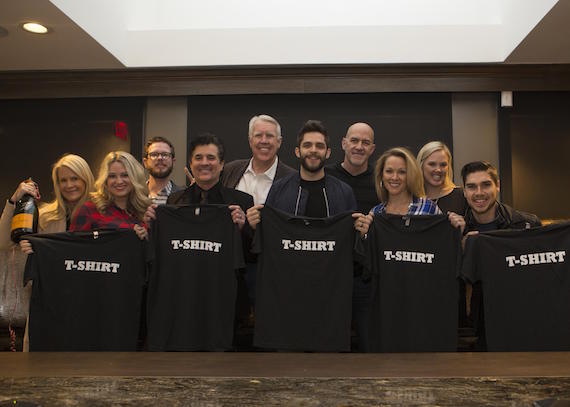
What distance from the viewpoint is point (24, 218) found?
3582 millimetres

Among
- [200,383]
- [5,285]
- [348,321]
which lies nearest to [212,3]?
[5,285]

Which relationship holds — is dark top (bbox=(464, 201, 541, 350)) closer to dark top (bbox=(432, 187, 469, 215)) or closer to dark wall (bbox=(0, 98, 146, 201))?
dark top (bbox=(432, 187, 469, 215))

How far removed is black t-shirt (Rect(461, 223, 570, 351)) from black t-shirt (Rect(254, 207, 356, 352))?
2.38ft

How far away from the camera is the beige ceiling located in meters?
4.58

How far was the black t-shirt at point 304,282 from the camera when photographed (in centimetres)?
332

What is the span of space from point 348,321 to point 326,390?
1399 mm

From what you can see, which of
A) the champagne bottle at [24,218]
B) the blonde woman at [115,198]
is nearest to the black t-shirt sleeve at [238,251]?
the blonde woman at [115,198]

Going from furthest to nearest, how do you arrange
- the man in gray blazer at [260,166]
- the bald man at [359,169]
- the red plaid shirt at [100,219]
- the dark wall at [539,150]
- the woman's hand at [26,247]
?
the dark wall at [539,150] → the bald man at [359,169] → the man in gray blazer at [260,166] → the red plaid shirt at [100,219] → the woman's hand at [26,247]

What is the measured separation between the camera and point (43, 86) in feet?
20.6

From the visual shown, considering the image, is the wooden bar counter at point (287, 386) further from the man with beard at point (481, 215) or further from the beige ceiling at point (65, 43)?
the beige ceiling at point (65, 43)

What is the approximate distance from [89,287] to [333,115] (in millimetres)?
3517

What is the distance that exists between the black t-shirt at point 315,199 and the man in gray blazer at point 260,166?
60 cm

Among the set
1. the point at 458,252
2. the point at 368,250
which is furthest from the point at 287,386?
the point at 458,252

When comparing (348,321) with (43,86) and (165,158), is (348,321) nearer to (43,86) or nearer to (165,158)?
(165,158)
